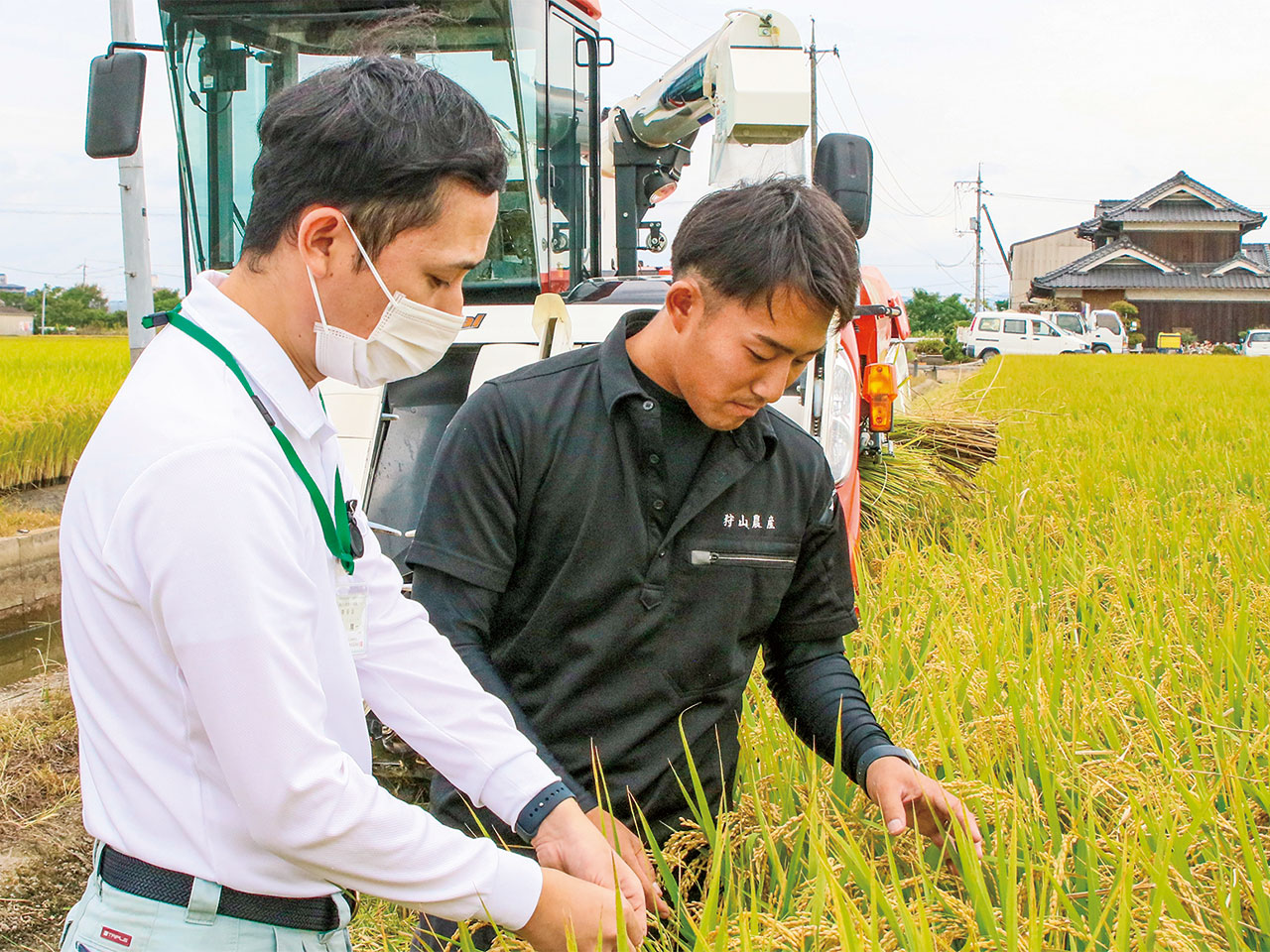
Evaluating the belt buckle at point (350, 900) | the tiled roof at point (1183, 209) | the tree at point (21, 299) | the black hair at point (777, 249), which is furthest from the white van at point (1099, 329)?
the tree at point (21, 299)

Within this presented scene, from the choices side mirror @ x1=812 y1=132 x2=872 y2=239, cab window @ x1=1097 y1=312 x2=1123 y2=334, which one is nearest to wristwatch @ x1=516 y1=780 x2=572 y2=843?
side mirror @ x1=812 y1=132 x2=872 y2=239

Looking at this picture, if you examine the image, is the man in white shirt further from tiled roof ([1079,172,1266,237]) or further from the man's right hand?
tiled roof ([1079,172,1266,237])

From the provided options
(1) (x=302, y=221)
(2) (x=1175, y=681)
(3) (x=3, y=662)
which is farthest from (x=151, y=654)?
(3) (x=3, y=662)

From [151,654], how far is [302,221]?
40cm

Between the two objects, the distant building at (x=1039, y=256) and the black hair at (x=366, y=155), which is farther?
the distant building at (x=1039, y=256)

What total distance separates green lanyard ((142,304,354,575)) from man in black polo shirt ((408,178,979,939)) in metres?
0.31

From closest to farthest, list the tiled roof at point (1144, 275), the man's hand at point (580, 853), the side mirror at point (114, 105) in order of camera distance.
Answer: the man's hand at point (580, 853)
the side mirror at point (114, 105)
the tiled roof at point (1144, 275)

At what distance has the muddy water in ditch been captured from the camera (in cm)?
502

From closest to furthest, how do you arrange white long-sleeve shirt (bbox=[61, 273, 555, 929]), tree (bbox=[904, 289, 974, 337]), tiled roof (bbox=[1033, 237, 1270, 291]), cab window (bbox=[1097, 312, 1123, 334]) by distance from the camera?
1. white long-sleeve shirt (bbox=[61, 273, 555, 929])
2. cab window (bbox=[1097, 312, 1123, 334])
3. tiled roof (bbox=[1033, 237, 1270, 291])
4. tree (bbox=[904, 289, 974, 337])

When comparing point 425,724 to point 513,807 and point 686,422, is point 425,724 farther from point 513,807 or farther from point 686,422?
point 686,422

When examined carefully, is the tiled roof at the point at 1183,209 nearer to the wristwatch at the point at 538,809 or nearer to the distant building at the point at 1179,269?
the distant building at the point at 1179,269

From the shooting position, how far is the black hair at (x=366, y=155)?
103cm

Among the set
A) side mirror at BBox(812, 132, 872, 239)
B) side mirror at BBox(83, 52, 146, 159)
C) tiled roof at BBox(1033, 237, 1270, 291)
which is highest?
tiled roof at BBox(1033, 237, 1270, 291)

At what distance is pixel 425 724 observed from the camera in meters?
1.30
